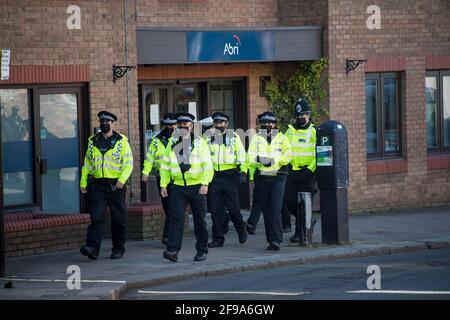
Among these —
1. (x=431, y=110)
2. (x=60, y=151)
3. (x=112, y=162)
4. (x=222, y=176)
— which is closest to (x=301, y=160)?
(x=222, y=176)

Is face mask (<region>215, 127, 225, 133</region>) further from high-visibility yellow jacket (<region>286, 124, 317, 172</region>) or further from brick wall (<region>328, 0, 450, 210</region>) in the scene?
brick wall (<region>328, 0, 450, 210</region>)

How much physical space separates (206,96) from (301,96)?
5.61ft

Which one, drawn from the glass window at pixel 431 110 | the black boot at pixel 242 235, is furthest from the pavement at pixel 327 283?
the glass window at pixel 431 110

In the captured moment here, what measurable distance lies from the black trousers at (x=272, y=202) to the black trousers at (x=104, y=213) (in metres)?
2.02

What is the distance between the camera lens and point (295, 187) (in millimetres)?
16812

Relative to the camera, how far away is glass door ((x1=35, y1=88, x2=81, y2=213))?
17.1 meters

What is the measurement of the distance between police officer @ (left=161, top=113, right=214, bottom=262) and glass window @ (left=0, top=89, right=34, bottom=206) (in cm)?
305

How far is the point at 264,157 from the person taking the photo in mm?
15984

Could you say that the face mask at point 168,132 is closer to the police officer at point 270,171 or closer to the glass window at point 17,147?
the police officer at point 270,171

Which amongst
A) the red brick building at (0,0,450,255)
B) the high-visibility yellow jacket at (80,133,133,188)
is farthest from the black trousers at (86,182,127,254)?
the red brick building at (0,0,450,255)

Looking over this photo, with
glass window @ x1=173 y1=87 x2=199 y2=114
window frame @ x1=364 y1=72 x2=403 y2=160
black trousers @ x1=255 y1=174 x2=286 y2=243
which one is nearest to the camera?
black trousers @ x1=255 y1=174 x2=286 y2=243

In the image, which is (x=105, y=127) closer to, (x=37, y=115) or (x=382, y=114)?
(x=37, y=115)

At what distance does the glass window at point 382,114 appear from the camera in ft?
70.2
